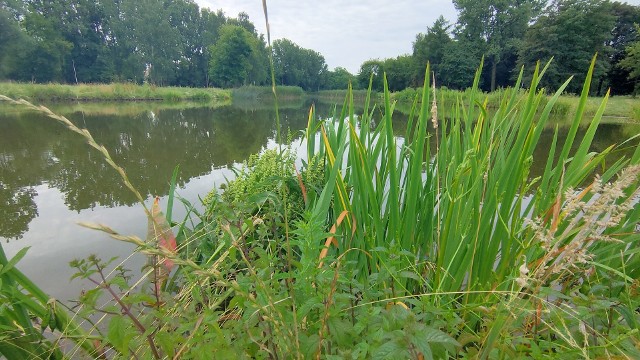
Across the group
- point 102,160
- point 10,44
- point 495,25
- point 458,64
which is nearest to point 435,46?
point 458,64

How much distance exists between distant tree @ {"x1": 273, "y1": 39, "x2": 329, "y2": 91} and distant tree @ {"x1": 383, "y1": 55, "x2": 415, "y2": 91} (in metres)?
19.8

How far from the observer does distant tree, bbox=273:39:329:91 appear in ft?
176

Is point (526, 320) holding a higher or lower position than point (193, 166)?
higher

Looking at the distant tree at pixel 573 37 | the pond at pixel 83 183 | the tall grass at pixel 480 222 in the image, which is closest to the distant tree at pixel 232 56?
the distant tree at pixel 573 37

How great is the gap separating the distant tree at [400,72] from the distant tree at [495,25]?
20.5 feet

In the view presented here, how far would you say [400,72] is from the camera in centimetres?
3753

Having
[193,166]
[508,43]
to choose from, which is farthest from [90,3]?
[508,43]

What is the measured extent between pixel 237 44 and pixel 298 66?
20504 millimetres

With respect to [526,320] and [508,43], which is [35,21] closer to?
[526,320]

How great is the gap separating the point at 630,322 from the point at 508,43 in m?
38.7

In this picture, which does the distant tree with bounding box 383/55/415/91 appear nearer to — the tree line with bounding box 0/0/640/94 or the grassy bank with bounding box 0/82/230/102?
the tree line with bounding box 0/0/640/94

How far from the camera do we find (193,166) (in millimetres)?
4133

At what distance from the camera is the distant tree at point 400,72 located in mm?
35750

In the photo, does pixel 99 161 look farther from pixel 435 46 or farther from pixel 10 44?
pixel 435 46
